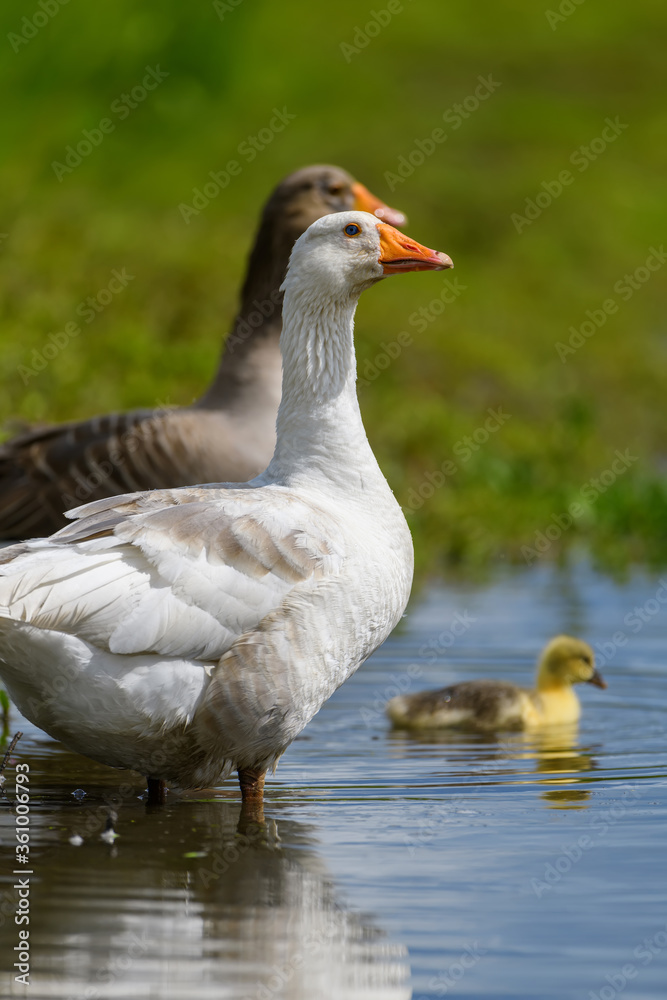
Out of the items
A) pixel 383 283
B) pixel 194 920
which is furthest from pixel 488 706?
pixel 383 283

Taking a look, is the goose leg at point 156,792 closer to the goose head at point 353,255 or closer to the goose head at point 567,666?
the goose head at point 353,255

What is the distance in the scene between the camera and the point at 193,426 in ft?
25.7

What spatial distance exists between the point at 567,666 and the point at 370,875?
3592mm

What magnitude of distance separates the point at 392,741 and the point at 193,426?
1.95 m

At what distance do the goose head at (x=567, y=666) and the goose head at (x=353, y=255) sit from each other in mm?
2932

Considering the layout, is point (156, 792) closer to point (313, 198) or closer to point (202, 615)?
point (202, 615)

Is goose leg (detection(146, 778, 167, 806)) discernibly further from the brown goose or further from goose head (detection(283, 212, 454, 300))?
the brown goose

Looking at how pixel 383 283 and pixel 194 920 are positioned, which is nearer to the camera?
pixel 194 920

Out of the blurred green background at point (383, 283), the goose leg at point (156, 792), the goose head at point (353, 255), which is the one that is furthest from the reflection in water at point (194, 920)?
the blurred green background at point (383, 283)

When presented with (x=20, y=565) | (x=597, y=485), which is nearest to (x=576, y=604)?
(x=597, y=485)

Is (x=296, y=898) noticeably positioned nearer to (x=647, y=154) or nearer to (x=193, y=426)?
(x=193, y=426)

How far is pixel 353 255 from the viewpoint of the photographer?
585 centimetres

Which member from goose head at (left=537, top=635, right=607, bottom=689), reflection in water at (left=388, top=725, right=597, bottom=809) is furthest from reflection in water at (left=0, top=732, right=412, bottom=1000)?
goose head at (left=537, top=635, right=607, bottom=689)

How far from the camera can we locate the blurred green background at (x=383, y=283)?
32.1ft
